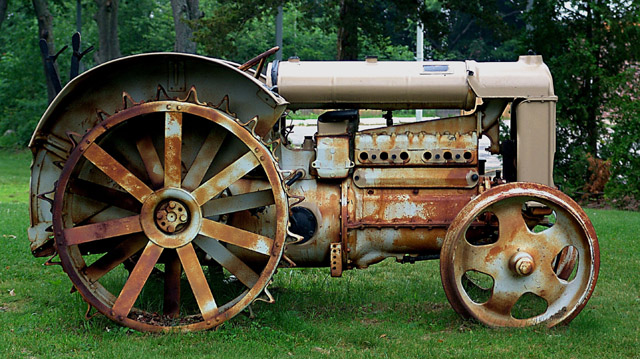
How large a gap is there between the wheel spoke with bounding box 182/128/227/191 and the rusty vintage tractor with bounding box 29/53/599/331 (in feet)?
0.05

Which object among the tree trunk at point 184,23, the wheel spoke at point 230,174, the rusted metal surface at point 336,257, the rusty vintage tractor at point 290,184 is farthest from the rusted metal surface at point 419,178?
the tree trunk at point 184,23

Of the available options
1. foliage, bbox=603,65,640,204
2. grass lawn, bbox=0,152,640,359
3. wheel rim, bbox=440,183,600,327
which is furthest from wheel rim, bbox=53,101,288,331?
foliage, bbox=603,65,640,204

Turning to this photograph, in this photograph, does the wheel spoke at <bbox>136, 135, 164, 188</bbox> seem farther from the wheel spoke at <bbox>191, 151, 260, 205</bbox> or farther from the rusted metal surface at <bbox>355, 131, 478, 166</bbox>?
the rusted metal surface at <bbox>355, 131, 478, 166</bbox>

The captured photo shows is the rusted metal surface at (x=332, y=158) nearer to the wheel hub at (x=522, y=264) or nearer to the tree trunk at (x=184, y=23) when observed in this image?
the wheel hub at (x=522, y=264)

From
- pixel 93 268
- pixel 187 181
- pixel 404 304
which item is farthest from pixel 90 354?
pixel 404 304

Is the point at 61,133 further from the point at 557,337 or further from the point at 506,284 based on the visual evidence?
the point at 557,337

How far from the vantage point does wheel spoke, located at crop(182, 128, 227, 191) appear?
536 centimetres

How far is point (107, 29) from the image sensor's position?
2002cm

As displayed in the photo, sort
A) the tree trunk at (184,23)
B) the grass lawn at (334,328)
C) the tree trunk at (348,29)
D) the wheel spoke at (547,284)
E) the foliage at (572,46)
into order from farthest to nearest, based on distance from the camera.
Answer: the tree trunk at (184,23)
the tree trunk at (348,29)
the foliage at (572,46)
the wheel spoke at (547,284)
the grass lawn at (334,328)

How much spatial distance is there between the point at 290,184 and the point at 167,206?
3.25 feet

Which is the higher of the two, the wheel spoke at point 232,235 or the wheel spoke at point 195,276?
the wheel spoke at point 232,235

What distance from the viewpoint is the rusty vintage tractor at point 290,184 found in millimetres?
5191

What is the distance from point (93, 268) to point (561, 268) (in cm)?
367

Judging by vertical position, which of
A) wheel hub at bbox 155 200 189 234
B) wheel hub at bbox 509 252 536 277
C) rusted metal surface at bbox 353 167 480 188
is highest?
rusted metal surface at bbox 353 167 480 188
